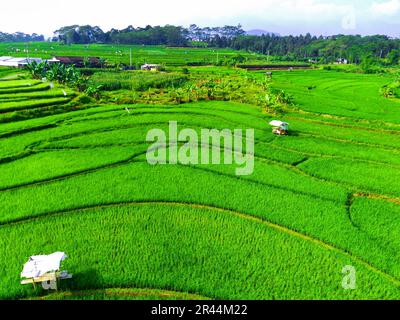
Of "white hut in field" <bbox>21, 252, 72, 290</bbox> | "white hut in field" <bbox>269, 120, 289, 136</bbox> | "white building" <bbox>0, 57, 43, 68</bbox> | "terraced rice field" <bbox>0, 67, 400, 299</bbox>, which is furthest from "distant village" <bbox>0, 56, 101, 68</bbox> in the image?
"white hut in field" <bbox>21, 252, 72, 290</bbox>

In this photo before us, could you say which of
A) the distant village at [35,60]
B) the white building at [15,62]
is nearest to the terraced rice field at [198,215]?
the distant village at [35,60]

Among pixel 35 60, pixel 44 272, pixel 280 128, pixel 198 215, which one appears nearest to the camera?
pixel 44 272

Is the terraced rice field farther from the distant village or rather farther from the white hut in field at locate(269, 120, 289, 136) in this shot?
the distant village

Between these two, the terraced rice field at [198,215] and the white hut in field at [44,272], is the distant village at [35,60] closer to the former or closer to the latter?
the terraced rice field at [198,215]

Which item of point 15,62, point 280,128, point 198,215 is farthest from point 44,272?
point 15,62

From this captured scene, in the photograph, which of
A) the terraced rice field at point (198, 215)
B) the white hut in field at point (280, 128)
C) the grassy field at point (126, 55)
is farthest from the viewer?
the grassy field at point (126, 55)

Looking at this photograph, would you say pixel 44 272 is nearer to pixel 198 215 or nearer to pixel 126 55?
pixel 198 215

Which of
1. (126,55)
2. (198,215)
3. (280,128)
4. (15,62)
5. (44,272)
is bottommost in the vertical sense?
(198,215)

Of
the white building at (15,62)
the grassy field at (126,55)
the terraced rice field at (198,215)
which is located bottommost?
the terraced rice field at (198,215)
